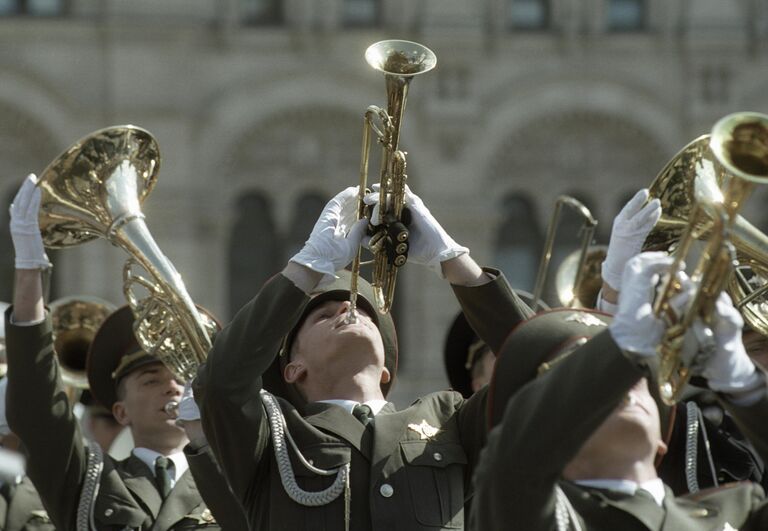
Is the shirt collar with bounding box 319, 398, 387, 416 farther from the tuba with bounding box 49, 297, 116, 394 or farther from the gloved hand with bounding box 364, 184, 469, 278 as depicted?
the tuba with bounding box 49, 297, 116, 394

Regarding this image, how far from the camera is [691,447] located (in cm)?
541

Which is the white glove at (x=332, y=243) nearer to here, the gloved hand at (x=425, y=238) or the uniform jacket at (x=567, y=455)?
the gloved hand at (x=425, y=238)

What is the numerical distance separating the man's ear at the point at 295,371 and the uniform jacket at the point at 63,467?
30cm

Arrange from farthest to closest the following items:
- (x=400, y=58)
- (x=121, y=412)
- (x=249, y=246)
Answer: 1. (x=249, y=246)
2. (x=121, y=412)
3. (x=400, y=58)

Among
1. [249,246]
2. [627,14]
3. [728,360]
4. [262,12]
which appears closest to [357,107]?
[262,12]

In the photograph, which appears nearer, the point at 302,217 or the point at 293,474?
the point at 293,474

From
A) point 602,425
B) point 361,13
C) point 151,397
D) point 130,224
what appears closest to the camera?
point 602,425

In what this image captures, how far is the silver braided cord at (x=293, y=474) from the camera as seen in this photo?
4855 millimetres

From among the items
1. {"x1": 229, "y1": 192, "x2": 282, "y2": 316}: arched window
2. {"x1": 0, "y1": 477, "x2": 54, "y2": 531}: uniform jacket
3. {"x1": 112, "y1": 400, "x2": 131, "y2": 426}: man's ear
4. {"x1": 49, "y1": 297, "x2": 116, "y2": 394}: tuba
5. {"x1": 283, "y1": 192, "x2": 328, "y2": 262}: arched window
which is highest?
{"x1": 112, "y1": 400, "x2": 131, "y2": 426}: man's ear

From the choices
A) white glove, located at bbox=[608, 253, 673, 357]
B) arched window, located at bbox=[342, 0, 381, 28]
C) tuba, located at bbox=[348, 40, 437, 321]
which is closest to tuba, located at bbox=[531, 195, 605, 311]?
tuba, located at bbox=[348, 40, 437, 321]

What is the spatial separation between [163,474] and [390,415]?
1207mm

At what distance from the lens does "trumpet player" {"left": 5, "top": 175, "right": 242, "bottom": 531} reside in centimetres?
526

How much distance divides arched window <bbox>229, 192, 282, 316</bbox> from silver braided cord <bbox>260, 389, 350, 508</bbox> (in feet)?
59.7

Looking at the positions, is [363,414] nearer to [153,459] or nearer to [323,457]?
[323,457]
